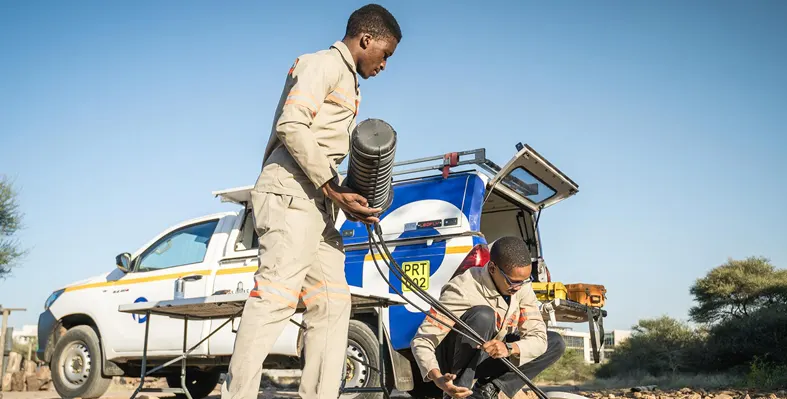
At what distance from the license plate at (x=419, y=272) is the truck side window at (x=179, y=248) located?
2482 mm

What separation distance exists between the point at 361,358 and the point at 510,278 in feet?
7.14

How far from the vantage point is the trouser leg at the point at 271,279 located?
108 inches

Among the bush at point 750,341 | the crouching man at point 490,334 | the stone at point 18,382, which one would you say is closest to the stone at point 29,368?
the stone at point 18,382

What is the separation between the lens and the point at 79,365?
7.54 meters

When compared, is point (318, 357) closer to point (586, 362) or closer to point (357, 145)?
point (357, 145)

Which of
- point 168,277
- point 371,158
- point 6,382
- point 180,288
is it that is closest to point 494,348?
point 371,158

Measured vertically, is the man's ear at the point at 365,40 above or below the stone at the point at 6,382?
above

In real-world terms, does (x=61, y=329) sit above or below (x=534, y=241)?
below

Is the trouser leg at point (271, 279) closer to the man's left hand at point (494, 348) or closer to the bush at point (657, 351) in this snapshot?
the man's left hand at point (494, 348)

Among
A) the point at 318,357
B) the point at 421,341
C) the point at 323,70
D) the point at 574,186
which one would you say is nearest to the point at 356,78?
the point at 323,70

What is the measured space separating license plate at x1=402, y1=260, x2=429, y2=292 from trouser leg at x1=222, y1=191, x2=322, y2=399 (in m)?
2.82

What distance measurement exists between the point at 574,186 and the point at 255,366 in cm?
475

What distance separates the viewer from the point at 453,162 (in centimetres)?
616

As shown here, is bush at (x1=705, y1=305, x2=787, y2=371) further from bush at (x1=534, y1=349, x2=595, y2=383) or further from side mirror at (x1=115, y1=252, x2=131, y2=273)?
side mirror at (x1=115, y1=252, x2=131, y2=273)
